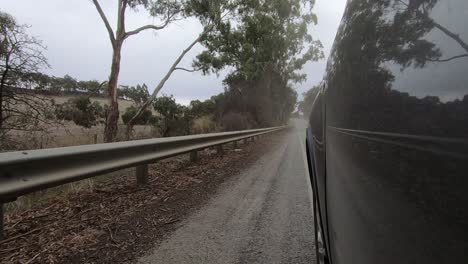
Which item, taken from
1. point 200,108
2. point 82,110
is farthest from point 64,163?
point 200,108

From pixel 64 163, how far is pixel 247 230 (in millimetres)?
1944

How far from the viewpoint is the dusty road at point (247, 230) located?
2.75m

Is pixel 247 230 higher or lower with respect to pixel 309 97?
lower

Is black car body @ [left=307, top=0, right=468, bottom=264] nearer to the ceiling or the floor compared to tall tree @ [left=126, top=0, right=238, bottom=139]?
nearer to the floor

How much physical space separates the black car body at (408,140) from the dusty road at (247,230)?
1702mm

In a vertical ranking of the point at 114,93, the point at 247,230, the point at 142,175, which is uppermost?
the point at 114,93

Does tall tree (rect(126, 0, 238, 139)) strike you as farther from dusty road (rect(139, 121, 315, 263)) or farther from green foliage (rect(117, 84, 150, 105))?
dusty road (rect(139, 121, 315, 263))

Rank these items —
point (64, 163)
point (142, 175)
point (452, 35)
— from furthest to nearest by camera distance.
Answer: point (142, 175) → point (64, 163) → point (452, 35)

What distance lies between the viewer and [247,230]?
336 centimetres

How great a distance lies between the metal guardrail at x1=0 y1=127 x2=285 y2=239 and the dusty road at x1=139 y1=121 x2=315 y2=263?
1.04 metres

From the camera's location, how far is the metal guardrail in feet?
7.14

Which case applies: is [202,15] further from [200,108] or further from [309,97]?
[309,97]

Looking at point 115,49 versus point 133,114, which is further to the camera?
point 133,114

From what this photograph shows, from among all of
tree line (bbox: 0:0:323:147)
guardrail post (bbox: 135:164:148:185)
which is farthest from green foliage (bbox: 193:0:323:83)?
guardrail post (bbox: 135:164:148:185)
